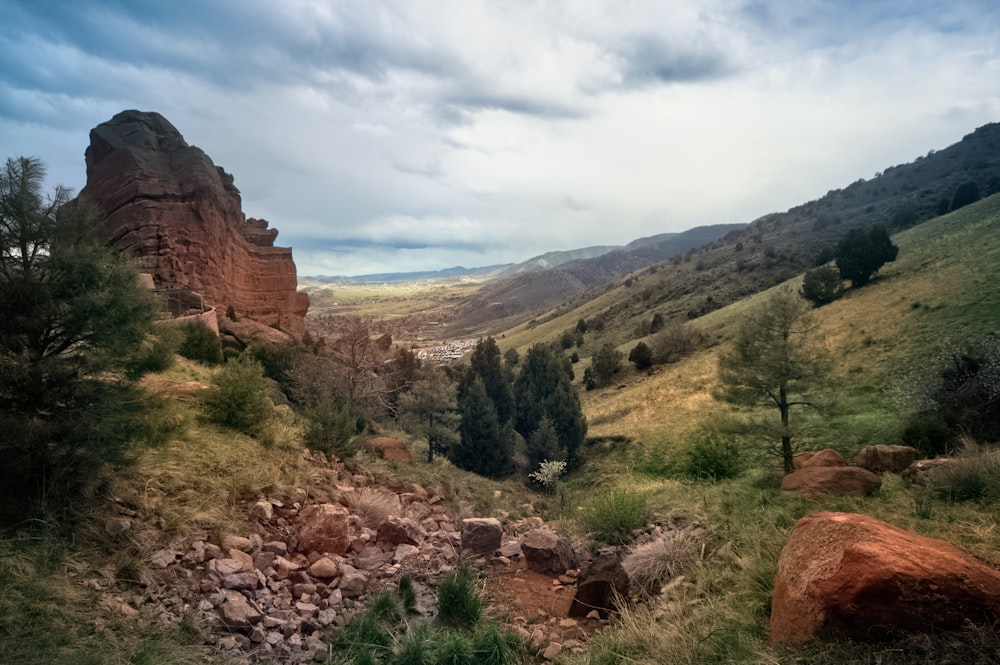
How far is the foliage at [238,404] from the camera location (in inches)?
370

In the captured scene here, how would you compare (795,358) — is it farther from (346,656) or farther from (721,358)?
(346,656)

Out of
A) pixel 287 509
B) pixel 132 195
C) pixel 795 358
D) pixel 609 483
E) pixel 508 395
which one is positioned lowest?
pixel 609 483

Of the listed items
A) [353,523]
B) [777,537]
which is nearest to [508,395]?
[353,523]

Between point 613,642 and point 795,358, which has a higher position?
point 795,358

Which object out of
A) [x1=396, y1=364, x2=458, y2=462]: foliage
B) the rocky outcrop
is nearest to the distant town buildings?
[x1=396, y1=364, x2=458, y2=462]: foliage

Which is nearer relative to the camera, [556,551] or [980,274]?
[556,551]

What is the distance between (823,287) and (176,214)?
3925cm

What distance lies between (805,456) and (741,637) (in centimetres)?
876

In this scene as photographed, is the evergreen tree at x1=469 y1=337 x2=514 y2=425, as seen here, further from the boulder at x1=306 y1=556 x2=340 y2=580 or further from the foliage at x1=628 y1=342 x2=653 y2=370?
the boulder at x1=306 y1=556 x2=340 y2=580

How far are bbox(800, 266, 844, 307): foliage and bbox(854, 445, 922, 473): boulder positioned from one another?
27709 mm

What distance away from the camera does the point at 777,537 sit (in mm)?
5508

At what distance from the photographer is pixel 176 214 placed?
26625mm

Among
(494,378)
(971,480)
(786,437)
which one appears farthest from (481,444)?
(971,480)

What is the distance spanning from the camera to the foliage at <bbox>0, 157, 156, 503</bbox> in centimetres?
545
